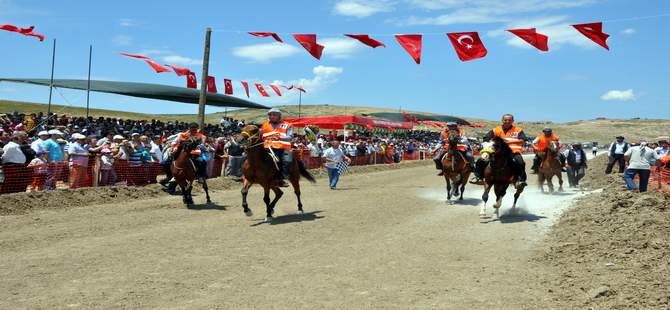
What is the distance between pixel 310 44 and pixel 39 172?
899 centimetres

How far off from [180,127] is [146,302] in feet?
90.3

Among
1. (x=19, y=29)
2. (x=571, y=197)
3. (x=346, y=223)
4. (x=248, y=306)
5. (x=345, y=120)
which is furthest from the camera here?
(x=345, y=120)

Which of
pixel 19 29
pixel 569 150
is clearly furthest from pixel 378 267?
pixel 19 29

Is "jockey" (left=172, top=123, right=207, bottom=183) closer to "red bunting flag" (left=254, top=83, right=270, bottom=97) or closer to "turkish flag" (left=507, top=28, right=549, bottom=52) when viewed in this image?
"turkish flag" (left=507, top=28, right=549, bottom=52)

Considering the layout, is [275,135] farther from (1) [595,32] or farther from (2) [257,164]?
(1) [595,32]

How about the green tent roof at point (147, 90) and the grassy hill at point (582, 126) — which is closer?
the green tent roof at point (147, 90)

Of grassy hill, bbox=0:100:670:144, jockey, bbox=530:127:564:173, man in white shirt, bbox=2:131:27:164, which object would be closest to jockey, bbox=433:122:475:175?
jockey, bbox=530:127:564:173

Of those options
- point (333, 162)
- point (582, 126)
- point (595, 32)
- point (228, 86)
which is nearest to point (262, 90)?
point (228, 86)

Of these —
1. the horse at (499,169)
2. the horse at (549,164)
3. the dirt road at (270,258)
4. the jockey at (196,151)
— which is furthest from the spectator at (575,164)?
the jockey at (196,151)

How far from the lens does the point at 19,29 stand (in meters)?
19.5

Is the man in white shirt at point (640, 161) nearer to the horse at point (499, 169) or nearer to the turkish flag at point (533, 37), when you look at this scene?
the turkish flag at point (533, 37)

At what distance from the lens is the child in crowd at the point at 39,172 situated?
14745mm

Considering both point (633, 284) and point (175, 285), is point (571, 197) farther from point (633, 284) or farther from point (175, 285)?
point (175, 285)

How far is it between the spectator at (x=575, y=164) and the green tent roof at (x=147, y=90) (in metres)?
22.8
